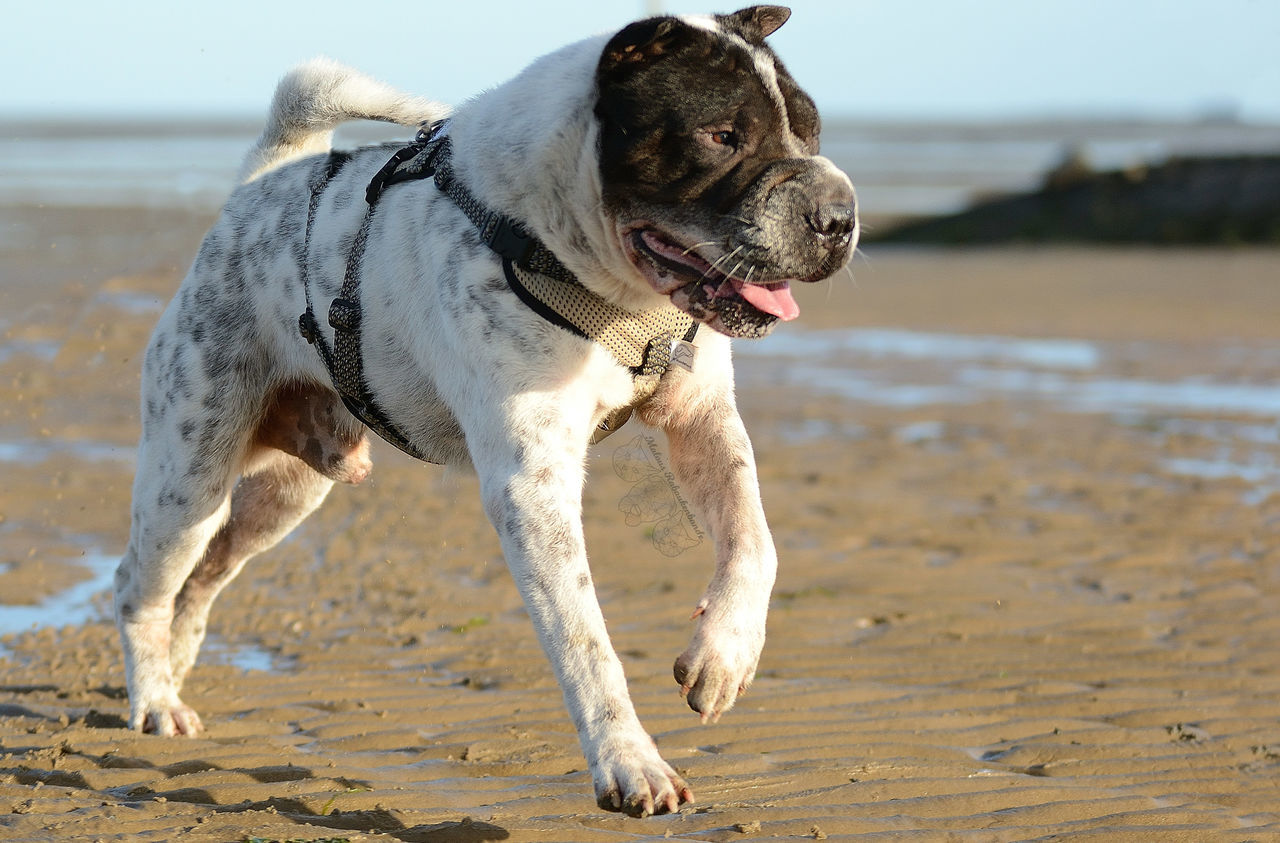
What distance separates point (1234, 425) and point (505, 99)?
25.7ft

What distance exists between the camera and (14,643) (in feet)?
18.6

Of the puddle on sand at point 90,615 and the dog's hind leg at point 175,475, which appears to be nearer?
the dog's hind leg at point 175,475

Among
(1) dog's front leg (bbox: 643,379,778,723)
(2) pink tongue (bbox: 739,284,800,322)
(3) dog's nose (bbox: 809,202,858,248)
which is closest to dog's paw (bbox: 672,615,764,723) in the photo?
(1) dog's front leg (bbox: 643,379,778,723)

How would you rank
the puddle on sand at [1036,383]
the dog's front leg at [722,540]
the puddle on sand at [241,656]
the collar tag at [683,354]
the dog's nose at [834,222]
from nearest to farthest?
the dog's nose at [834,222] → the dog's front leg at [722,540] → the collar tag at [683,354] → the puddle on sand at [241,656] → the puddle on sand at [1036,383]

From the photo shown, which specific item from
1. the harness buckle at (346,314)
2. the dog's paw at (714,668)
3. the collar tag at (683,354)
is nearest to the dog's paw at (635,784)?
the dog's paw at (714,668)

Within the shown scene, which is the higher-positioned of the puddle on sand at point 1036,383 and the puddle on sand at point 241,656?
the puddle on sand at point 241,656

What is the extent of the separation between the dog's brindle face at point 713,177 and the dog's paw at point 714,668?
0.72 meters

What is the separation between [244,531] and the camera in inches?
201

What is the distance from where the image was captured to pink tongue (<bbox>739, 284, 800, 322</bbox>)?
3.47 metres

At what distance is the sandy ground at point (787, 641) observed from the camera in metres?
3.93

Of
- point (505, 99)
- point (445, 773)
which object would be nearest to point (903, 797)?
point (445, 773)

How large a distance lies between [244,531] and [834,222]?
2.62 metres

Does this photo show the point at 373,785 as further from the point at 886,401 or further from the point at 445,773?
the point at 886,401

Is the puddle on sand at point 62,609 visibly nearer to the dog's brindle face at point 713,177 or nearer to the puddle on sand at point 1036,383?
the dog's brindle face at point 713,177
